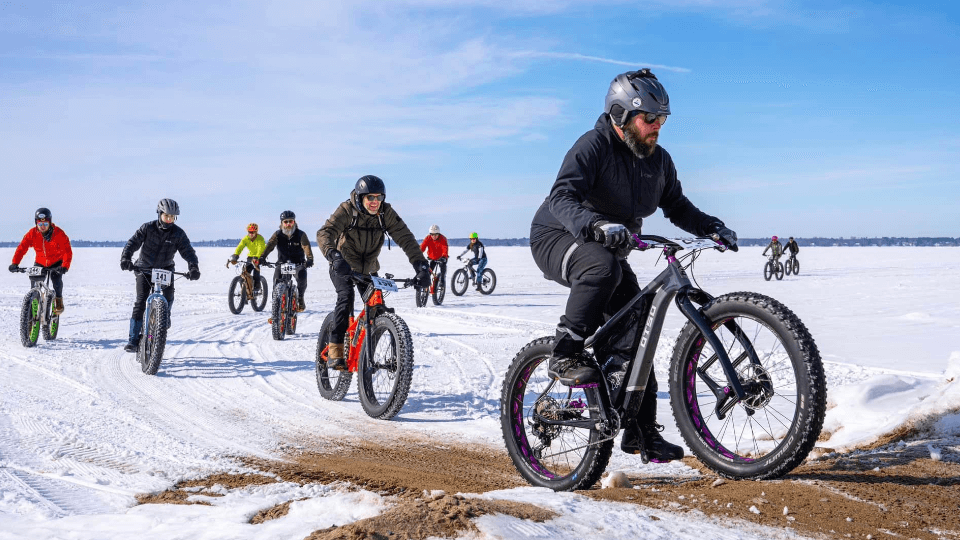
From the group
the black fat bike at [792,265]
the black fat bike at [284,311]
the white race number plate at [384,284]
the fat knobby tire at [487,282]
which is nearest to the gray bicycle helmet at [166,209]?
the black fat bike at [284,311]

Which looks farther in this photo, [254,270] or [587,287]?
[254,270]

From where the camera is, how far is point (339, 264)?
6.74 metres

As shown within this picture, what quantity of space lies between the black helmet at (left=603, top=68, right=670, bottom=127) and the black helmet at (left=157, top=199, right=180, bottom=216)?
25.1 feet

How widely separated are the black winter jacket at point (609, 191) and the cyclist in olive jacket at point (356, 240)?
9.90 ft

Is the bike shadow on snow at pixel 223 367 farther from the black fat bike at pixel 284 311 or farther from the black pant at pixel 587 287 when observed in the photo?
the black pant at pixel 587 287

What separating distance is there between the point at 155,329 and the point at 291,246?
6.51 metres

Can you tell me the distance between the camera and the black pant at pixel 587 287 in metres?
3.41

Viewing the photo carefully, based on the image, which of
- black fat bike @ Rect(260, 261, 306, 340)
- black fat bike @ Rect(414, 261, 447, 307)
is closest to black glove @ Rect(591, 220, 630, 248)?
black fat bike @ Rect(260, 261, 306, 340)

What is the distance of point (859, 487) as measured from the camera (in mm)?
3150

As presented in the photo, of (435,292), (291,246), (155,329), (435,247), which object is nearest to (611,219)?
(155,329)

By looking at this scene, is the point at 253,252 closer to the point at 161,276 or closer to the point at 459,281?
the point at 459,281

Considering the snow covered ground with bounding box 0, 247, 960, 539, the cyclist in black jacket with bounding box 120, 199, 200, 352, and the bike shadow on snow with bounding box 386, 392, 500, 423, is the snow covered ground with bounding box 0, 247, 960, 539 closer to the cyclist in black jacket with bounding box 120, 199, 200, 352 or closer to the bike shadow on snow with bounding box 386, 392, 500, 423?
the bike shadow on snow with bounding box 386, 392, 500, 423

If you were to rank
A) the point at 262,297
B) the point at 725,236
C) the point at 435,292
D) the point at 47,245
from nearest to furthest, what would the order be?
the point at 725,236, the point at 47,245, the point at 262,297, the point at 435,292

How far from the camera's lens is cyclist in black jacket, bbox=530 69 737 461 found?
3.43m
